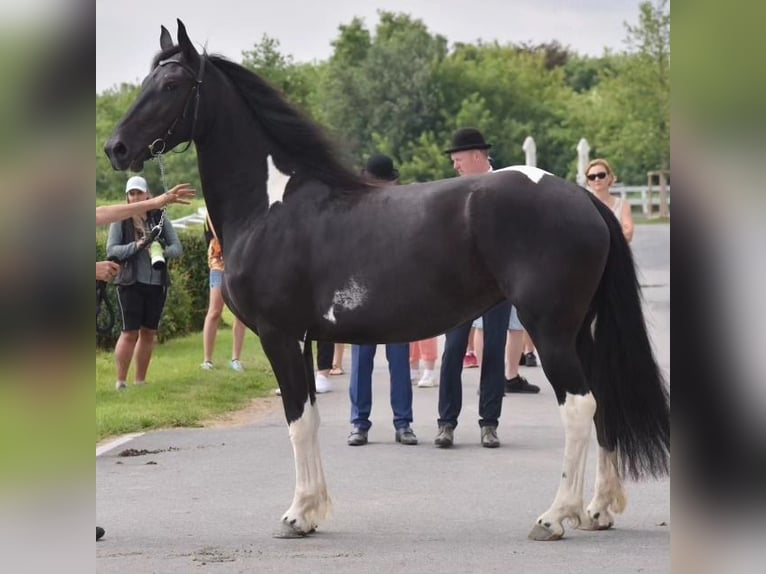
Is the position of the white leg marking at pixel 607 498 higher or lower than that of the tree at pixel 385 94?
lower

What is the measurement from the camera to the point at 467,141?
8.73 meters

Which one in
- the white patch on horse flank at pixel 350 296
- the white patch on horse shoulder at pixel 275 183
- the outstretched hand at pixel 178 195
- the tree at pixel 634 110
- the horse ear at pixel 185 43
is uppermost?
the tree at pixel 634 110

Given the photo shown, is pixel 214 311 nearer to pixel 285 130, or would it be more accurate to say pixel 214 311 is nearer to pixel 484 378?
pixel 484 378

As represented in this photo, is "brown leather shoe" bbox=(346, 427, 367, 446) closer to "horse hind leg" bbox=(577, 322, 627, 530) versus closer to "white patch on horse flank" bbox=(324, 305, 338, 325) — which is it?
"white patch on horse flank" bbox=(324, 305, 338, 325)

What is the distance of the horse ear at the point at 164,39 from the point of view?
6066mm

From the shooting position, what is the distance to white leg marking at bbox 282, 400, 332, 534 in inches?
232

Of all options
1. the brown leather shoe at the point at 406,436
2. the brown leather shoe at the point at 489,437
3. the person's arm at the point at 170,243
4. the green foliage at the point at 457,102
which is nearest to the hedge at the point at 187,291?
the person's arm at the point at 170,243

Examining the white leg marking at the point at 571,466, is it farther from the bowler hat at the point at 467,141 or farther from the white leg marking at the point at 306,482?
the bowler hat at the point at 467,141

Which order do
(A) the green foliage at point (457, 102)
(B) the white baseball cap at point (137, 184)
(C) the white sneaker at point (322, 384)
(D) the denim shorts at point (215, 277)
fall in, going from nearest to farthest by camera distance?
(B) the white baseball cap at point (137, 184), (C) the white sneaker at point (322, 384), (D) the denim shorts at point (215, 277), (A) the green foliage at point (457, 102)

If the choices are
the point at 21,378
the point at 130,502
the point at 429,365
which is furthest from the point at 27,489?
the point at 429,365

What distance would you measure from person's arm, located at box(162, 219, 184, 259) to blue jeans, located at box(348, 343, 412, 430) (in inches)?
117

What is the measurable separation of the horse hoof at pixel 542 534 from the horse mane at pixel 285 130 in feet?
6.97

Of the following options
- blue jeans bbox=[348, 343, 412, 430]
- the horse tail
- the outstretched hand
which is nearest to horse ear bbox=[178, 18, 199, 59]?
the outstretched hand

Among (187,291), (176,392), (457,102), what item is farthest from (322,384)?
(457,102)
